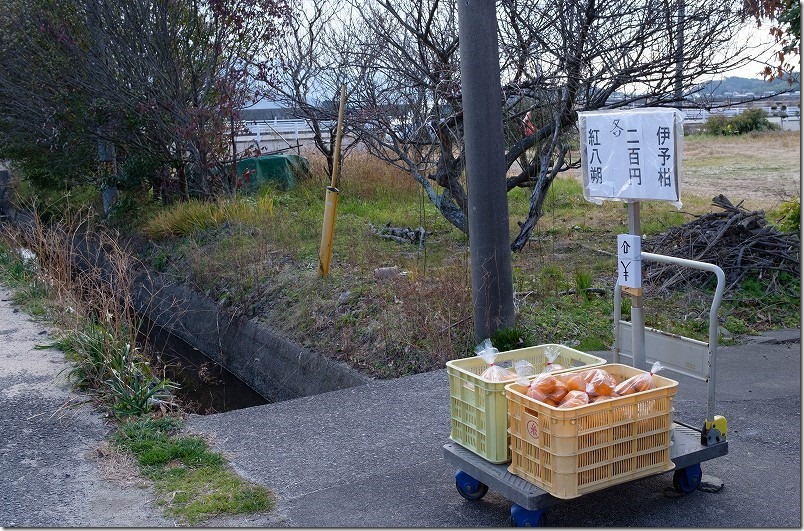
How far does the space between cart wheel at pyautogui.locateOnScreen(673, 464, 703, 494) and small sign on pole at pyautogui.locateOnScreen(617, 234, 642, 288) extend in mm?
988

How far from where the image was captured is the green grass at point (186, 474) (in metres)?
4.53

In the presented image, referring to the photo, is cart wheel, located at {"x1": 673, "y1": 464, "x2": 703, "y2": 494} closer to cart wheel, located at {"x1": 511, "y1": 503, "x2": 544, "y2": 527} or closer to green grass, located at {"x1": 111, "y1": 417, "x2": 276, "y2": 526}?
cart wheel, located at {"x1": 511, "y1": 503, "x2": 544, "y2": 527}

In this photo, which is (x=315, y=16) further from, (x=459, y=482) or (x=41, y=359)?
(x=459, y=482)

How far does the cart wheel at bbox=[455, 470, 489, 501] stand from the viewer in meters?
4.52

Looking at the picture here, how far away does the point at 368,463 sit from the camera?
5.13 m

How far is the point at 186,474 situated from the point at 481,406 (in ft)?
5.98

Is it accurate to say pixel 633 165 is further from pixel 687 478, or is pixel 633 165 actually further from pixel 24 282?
pixel 24 282

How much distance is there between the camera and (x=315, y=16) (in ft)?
49.4

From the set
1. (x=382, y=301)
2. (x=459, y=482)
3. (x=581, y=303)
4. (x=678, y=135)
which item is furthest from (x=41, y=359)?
(x=678, y=135)

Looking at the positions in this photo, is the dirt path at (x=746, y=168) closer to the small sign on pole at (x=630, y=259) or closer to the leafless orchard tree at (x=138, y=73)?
the small sign on pole at (x=630, y=259)

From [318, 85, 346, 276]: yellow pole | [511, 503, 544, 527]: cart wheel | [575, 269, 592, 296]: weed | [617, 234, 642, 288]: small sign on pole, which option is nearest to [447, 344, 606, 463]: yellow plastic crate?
[511, 503, 544, 527]: cart wheel

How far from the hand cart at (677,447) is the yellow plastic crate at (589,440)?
0.11 metres

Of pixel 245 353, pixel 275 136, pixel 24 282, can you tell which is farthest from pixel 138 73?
pixel 275 136

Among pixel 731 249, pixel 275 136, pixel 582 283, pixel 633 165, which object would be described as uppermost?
pixel 275 136
